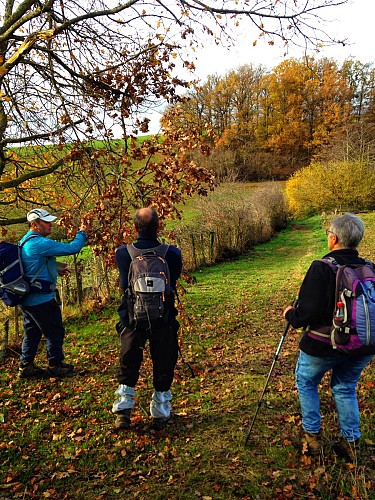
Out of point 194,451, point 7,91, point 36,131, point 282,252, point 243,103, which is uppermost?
point 243,103

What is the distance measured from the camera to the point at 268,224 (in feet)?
71.4

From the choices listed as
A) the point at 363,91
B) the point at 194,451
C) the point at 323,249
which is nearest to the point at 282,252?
the point at 323,249

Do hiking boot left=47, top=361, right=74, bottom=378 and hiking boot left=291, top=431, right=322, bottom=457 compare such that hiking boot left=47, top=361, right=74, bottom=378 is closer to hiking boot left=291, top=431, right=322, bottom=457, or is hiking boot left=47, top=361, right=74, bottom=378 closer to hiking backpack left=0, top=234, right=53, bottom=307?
hiking backpack left=0, top=234, right=53, bottom=307

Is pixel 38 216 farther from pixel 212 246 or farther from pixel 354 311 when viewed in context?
pixel 212 246

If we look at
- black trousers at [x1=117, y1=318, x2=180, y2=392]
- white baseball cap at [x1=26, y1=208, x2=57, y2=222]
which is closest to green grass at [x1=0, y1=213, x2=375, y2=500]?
black trousers at [x1=117, y1=318, x2=180, y2=392]

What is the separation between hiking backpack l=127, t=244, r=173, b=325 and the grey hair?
5.17 feet

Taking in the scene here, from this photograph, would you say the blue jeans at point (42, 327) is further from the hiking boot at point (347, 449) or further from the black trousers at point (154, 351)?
the hiking boot at point (347, 449)

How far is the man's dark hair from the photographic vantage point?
11.6 feet

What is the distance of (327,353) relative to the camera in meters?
2.92

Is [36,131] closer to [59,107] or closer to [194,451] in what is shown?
[59,107]

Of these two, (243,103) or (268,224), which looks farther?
(243,103)

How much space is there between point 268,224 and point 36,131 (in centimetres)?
1635

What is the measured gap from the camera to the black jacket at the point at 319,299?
2801 millimetres

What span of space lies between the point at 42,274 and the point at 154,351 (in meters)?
1.95
